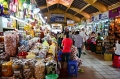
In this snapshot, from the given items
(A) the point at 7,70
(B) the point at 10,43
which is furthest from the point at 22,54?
(A) the point at 7,70

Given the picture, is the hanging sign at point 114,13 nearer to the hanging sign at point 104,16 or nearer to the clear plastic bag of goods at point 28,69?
the hanging sign at point 104,16

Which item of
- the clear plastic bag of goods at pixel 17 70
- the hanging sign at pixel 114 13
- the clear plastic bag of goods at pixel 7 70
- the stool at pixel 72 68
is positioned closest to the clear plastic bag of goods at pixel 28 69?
the clear plastic bag of goods at pixel 17 70

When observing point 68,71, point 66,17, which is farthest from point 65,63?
point 66,17

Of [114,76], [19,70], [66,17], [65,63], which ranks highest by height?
[66,17]

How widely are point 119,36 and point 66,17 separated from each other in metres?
21.4

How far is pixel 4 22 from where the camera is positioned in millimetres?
4922

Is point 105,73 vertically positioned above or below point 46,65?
below

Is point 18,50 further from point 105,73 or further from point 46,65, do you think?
point 105,73

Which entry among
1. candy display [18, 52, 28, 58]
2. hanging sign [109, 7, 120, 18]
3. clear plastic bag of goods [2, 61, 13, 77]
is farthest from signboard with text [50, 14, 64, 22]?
clear plastic bag of goods [2, 61, 13, 77]

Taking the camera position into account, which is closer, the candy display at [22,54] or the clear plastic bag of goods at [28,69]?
the clear plastic bag of goods at [28,69]

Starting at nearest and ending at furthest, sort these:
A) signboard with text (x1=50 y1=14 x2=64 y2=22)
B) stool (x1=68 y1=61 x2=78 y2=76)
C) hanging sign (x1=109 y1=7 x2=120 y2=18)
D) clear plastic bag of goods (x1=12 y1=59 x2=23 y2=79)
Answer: clear plastic bag of goods (x1=12 y1=59 x2=23 y2=79)
stool (x1=68 y1=61 x2=78 y2=76)
hanging sign (x1=109 y1=7 x2=120 y2=18)
signboard with text (x1=50 y1=14 x2=64 y2=22)

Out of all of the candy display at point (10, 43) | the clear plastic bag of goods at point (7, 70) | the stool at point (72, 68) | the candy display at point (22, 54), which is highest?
the candy display at point (10, 43)

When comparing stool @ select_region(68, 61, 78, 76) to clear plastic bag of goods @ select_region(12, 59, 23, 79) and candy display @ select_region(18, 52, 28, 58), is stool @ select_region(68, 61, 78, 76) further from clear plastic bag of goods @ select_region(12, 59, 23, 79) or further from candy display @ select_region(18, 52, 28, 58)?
clear plastic bag of goods @ select_region(12, 59, 23, 79)

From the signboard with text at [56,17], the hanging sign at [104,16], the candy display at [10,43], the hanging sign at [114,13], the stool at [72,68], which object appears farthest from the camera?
the signboard with text at [56,17]
